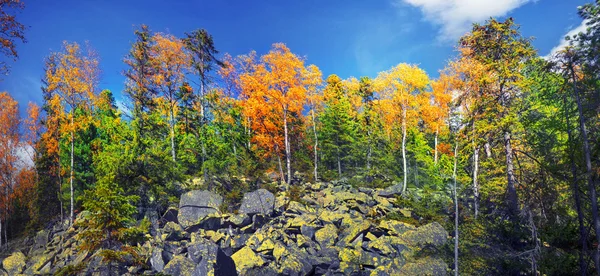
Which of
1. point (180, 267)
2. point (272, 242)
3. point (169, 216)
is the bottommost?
point (180, 267)

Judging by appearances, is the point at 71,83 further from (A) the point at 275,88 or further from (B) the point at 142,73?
(A) the point at 275,88

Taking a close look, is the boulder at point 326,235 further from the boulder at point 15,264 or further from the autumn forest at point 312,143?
the boulder at point 15,264

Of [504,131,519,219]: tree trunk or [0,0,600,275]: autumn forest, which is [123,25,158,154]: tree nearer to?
[0,0,600,275]: autumn forest

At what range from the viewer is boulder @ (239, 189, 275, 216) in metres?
20.6

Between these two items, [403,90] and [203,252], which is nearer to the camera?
[203,252]

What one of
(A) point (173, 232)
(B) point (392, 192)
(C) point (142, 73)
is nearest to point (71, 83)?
(C) point (142, 73)

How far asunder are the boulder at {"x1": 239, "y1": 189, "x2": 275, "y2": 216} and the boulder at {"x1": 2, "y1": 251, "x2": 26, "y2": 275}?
53.6 ft

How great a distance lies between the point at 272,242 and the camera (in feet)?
56.1

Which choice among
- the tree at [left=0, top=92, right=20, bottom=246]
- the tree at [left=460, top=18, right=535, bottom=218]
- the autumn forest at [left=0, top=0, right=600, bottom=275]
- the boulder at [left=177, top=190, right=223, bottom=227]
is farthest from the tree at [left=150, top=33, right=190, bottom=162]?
the tree at [left=460, top=18, right=535, bottom=218]

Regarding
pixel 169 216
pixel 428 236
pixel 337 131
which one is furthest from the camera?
pixel 337 131

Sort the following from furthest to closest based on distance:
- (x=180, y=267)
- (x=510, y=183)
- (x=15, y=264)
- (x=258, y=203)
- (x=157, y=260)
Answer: (x=15, y=264) → (x=258, y=203) → (x=157, y=260) → (x=510, y=183) → (x=180, y=267)

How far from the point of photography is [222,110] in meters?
33.1

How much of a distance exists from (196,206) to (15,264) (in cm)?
1443

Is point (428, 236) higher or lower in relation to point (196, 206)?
lower
